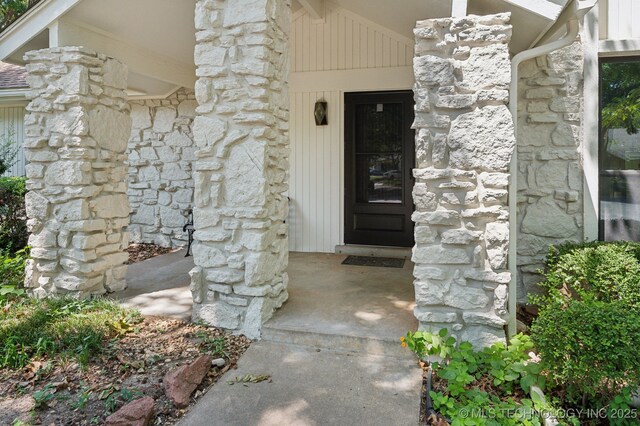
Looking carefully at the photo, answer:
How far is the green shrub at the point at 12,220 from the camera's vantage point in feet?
17.5

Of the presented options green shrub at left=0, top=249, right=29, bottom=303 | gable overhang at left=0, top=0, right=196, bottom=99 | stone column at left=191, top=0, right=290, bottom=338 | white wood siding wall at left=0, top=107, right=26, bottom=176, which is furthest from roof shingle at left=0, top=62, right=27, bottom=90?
stone column at left=191, top=0, right=290, bottom=338

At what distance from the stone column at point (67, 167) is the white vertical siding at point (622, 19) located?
461cm

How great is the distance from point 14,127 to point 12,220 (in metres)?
3.46

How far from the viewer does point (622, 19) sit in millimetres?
3770

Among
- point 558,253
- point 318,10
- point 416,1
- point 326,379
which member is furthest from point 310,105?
point 326,379

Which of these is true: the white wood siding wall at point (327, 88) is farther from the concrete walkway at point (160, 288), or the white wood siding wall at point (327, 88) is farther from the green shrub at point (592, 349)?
the green shrub at point (592, 349)

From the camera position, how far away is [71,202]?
386cm

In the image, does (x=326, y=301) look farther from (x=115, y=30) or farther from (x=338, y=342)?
(x=115, y=30)

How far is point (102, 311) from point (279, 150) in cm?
199

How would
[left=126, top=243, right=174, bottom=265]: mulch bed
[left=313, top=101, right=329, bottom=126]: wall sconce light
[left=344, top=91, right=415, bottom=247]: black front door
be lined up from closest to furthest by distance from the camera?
[left=344, top=91, right=415, bottom=247]: black front door → [left=313, top=101, right=329, bottom=126]: wall sconce light → [left=126, top=243, right=174, bottom=265]: mulch bed

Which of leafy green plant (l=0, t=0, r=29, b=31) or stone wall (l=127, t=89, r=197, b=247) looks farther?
leafy green plant (l=0, t=0, r=29, b=31)

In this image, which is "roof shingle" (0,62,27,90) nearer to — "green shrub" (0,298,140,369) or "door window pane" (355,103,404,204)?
"green shrub" (0,298,140,369)

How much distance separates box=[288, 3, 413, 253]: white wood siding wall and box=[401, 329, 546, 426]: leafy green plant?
10.4ft

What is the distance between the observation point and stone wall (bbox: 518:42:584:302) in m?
3.78
